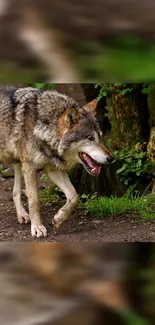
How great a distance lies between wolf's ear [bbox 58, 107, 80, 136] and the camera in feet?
21.5

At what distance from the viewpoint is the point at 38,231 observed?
6684mm

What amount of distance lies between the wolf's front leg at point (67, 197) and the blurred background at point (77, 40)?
5.86m

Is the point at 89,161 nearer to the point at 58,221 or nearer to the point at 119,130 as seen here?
the point at 58,221

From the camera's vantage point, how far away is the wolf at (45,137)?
661cm

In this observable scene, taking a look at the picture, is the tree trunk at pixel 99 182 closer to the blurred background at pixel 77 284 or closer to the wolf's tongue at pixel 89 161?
the wolf's tongue at pixel 89 161

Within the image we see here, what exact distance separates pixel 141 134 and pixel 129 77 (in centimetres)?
769

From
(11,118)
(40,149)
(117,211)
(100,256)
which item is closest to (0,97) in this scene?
(11,118)

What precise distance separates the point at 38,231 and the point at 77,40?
19.4ft

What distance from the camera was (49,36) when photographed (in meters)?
0.83

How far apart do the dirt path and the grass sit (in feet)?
0.33

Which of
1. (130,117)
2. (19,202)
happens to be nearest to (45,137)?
(19,202)

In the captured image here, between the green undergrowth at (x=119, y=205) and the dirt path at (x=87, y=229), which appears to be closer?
the dirt path at (x=87, y=229)

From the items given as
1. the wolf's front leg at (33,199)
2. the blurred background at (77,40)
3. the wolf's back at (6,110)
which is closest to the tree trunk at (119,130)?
the wolf's front leg at (33,199)

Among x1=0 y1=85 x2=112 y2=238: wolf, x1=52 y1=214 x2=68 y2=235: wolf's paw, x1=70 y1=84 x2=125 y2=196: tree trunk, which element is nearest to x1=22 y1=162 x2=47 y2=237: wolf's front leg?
x1=0 y1=85 x2=112 y2=238: wolf
